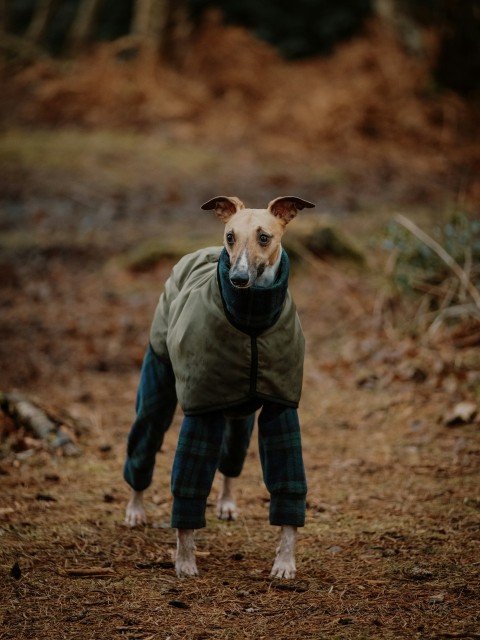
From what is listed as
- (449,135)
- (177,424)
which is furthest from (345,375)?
(449,135)

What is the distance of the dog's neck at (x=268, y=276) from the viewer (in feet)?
12.1

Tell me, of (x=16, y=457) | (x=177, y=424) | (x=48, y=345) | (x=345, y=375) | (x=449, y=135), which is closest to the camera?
(x=16, y=457)

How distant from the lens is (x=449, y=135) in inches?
598

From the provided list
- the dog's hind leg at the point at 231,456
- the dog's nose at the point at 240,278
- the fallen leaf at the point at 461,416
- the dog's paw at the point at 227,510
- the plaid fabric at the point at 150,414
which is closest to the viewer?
the dog's nose at the point at 240,278

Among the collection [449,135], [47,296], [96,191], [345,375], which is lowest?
[345,375]

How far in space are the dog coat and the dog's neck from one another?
0.12 ft

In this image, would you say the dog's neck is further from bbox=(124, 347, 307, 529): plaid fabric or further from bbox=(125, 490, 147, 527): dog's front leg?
bbox=(125, 490, 147, 527): dog's front leg

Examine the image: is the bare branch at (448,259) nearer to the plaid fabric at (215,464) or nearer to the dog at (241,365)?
the dog at (241,365)

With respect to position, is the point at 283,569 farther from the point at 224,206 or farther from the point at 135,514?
the point at 224,206

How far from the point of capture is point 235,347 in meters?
3.62

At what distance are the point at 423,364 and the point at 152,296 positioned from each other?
13.3ft

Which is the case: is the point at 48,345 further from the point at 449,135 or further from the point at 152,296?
the point at 449,135

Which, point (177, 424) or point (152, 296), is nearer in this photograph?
point (177, 424)

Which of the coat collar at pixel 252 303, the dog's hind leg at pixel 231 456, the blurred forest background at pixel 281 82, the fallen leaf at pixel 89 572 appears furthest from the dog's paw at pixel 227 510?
the blurred forest background at pixel 281 82
